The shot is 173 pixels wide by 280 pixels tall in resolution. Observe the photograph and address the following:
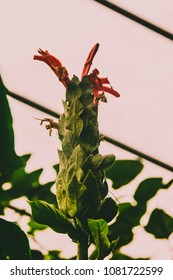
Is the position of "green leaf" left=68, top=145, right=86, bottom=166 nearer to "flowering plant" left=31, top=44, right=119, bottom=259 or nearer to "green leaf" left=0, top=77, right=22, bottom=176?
"flowering plant" left=31, top=44, right=119, bottom=259

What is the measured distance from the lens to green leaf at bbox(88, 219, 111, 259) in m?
0.69

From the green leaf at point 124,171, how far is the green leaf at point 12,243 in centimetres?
56

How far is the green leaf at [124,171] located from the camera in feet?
4.96

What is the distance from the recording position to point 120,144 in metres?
2.51

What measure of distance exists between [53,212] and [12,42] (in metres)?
1.71

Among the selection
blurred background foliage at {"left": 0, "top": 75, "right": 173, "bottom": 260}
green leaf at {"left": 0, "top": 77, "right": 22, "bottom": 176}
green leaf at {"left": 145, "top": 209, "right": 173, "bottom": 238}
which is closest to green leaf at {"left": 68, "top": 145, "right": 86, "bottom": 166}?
green leaf at {"left": 0, "top": 77, "right": 22, "bottom": 176}

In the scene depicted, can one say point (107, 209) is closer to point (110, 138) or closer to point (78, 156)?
point (78, 156)

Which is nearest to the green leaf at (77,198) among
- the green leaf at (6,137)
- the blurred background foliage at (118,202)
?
the green leaf at (6,137)

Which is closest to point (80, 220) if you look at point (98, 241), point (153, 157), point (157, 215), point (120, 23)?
point (98, 241)

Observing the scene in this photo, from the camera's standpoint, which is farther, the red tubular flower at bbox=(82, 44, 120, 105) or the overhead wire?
the overhead wire

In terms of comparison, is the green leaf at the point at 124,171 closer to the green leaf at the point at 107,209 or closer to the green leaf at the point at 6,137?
the green leaf at the point at 6,137

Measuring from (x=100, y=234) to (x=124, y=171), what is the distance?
0.84 metres

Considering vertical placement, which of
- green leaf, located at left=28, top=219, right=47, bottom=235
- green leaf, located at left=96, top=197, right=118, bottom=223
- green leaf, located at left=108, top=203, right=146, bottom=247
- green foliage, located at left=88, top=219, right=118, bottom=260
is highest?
green leaf, located at left=96, top=197, right=118, bottom=223

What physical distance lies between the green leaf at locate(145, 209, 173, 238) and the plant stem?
2.47 ft
